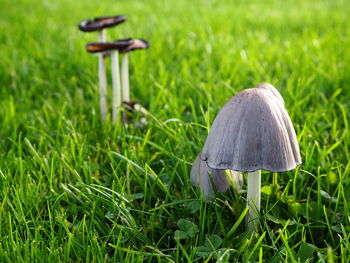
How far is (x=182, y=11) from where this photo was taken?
6.65 m

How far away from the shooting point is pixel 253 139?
1.48 metres

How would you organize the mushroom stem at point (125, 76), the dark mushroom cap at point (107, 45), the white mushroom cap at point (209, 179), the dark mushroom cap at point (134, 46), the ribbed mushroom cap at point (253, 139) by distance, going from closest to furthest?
the ribbed mushroom cap at point (253, 139) < the white mushroom cap at point (209, 179) < the dark mushroom cap at point (107, 45) < the dark mushroom cap at point (134, 46) < the mushroom stem at point (125, 76)

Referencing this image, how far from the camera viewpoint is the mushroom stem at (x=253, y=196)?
1677 millimetres

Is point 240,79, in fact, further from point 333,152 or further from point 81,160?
point 81,160

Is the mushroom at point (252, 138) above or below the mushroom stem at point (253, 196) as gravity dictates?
above


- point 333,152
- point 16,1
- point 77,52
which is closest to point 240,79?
point 333,152

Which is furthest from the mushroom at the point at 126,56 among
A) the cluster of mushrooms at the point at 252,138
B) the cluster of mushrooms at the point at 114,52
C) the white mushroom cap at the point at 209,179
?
the cluster of mushrooms at the point at 252,138

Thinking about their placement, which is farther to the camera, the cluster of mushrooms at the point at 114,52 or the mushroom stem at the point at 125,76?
the mushroom stem at the point at 125,76

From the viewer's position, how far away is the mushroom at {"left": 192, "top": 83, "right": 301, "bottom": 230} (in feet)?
4.85

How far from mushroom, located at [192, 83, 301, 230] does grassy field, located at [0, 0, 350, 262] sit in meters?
0.27

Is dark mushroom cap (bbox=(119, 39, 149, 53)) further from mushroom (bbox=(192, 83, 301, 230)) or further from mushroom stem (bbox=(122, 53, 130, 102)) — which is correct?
mushroom (bbox=(192, 83, 301, 230))

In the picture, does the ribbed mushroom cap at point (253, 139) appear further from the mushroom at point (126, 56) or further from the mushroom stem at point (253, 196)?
the mushroom at point (126, 56)

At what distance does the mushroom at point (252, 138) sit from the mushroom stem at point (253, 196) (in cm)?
19

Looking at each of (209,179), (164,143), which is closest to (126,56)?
(164,143)
